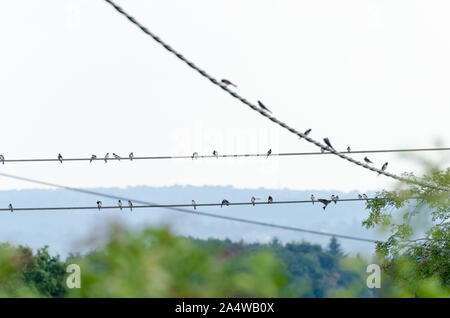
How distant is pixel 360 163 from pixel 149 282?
6.36 meters

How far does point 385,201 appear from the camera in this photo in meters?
24.3

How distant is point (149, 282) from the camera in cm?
182

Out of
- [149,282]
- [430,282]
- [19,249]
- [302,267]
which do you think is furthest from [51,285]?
[430,282]

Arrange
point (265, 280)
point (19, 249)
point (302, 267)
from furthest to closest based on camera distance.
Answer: point (302, 267), point (19, 249), point (265, 280)

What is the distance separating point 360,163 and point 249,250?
5.96 m

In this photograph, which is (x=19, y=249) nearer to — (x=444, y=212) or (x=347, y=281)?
(x=347, y=281)

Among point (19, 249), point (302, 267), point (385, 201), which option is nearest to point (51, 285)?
point (19, 249)
